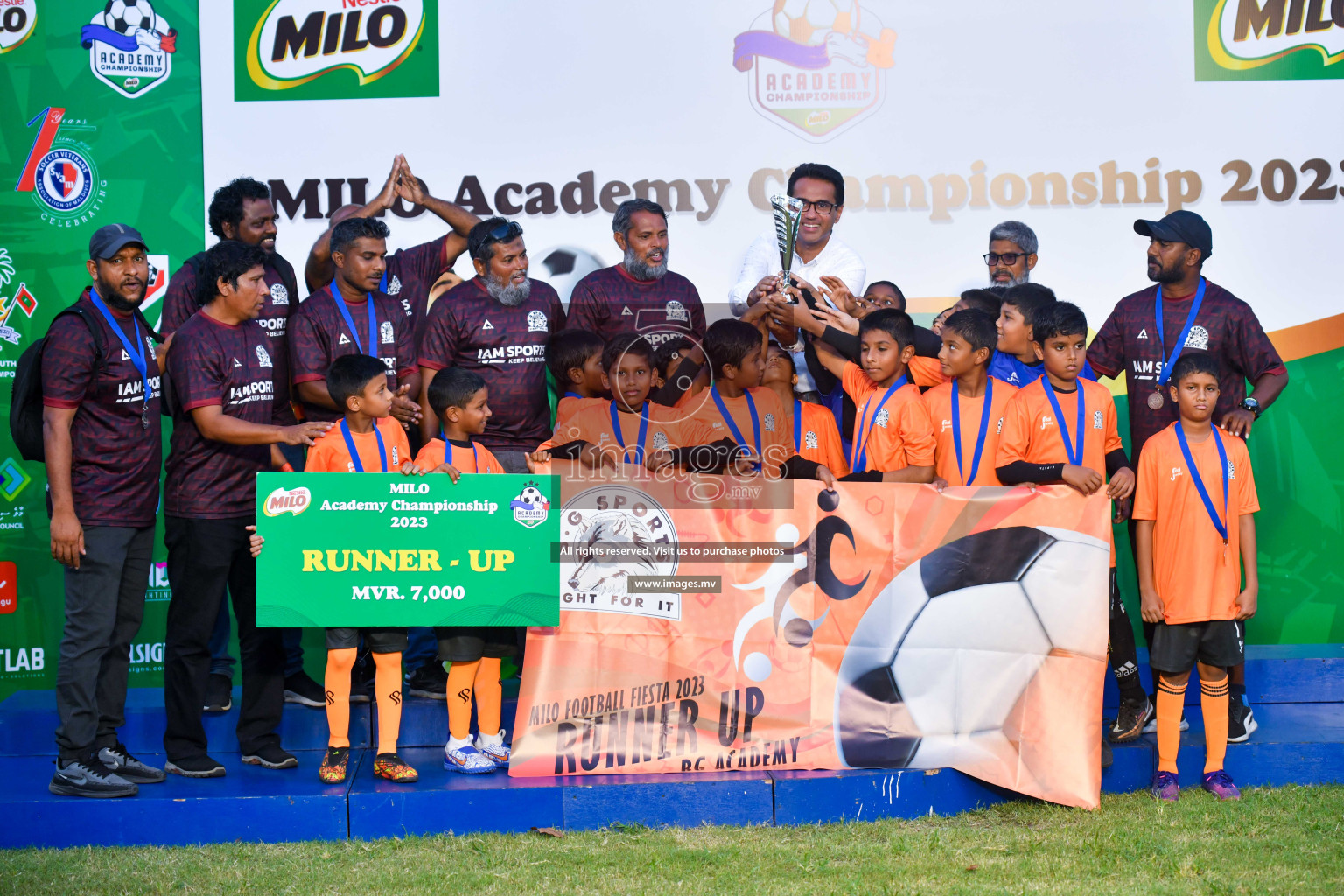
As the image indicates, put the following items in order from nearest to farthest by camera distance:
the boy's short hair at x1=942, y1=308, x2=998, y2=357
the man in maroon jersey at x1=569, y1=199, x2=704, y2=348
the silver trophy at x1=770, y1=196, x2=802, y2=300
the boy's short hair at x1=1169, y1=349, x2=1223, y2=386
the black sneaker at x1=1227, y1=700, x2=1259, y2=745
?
the boy's short hair at x1=1169, y1=349, x2=1223, y2=386 → the boy's short hair at x1=942, y1=308, x2=998, y2=357 → the black sneaker at x1=1227, y1=700, x2=1259, y2=745 → the silver trophy at x1=770, y1=196, x2=802, y2=300 → the man in maroon jersey at x1=569, y1=199, x2=704, y2=348

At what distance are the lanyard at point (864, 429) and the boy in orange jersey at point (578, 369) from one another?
1046 mm

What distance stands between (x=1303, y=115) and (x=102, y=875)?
6.13m

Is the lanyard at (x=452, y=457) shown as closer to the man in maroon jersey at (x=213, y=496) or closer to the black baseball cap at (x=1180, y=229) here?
the man in maroon jersey at (x=213, y=496)

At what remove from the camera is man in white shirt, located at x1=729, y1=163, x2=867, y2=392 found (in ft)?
18.3

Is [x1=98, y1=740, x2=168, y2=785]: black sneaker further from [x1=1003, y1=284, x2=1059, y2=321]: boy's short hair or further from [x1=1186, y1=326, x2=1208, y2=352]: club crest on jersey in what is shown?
[x1=1186, y1=326, x2=1208, y2=352]: club crest on jersey

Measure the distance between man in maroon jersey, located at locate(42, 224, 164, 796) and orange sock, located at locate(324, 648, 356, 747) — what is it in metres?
0.68

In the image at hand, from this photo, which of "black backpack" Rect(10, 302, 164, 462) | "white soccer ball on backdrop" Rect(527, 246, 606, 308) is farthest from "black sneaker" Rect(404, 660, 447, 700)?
"white soccer ball on backdrop" Rect(527, 246, 606, 308)

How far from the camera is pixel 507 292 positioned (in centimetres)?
516

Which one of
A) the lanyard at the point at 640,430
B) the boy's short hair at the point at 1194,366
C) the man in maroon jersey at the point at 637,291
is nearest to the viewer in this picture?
the boy's short hair at the point at 1194,366

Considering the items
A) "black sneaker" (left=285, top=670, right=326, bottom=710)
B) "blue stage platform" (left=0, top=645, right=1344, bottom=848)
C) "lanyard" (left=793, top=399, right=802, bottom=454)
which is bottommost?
"blue stage platform" (left=0, top=645, right=1344, bottom=848)

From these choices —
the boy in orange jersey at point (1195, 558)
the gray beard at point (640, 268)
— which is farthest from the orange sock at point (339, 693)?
the boy in orange jersey at point (1195, 558)

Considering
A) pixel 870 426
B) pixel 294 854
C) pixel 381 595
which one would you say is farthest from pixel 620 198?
pixel 294 854

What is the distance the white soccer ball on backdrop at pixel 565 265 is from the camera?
5.86 m

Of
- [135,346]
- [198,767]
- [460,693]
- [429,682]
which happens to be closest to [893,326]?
[460,693]
